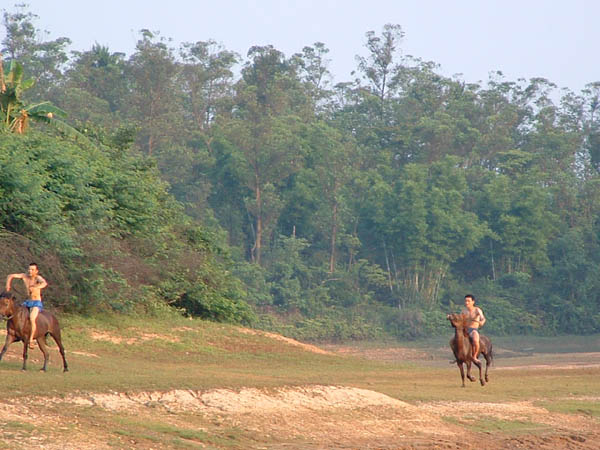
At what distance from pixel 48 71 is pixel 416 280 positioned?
30723 mm

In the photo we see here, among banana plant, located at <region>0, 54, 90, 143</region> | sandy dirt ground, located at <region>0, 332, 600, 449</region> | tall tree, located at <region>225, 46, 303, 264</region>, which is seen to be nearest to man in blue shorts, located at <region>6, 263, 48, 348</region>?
sandy dirt ground, located at <region>0, 332, 600, 449</region>

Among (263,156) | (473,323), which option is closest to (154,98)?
(263,156)

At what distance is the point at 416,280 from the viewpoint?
59625 mm

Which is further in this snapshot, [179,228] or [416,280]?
[416,280]

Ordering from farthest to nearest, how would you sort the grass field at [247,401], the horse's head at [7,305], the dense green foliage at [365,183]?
the dense green foliage at [365,183]
the horse's head at [7,305]
the grass field at [247,401]

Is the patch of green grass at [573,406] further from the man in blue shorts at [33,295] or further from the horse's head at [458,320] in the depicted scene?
the man in blue shorts at [33,295]

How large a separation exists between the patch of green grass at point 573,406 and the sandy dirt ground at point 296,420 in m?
0.34

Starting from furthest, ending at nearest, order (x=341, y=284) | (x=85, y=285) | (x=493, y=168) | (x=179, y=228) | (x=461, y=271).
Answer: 1. (x=493, y=168)
2. (x=461, y=271)
3. (x=341, y=284)
4. (x=179, y=228)
5. (x=85, y=285)

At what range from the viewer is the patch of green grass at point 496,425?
15648mm

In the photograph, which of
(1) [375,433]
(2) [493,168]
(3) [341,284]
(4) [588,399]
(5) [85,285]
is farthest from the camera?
(2) [493,168]

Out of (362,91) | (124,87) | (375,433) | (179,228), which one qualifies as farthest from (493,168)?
(375,433)

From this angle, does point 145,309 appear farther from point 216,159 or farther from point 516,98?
point 516,98

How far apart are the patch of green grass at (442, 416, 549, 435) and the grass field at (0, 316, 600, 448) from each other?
0.03m

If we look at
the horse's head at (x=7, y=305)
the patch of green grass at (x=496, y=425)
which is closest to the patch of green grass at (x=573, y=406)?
the patch of green grass at (x=496, y=425)
